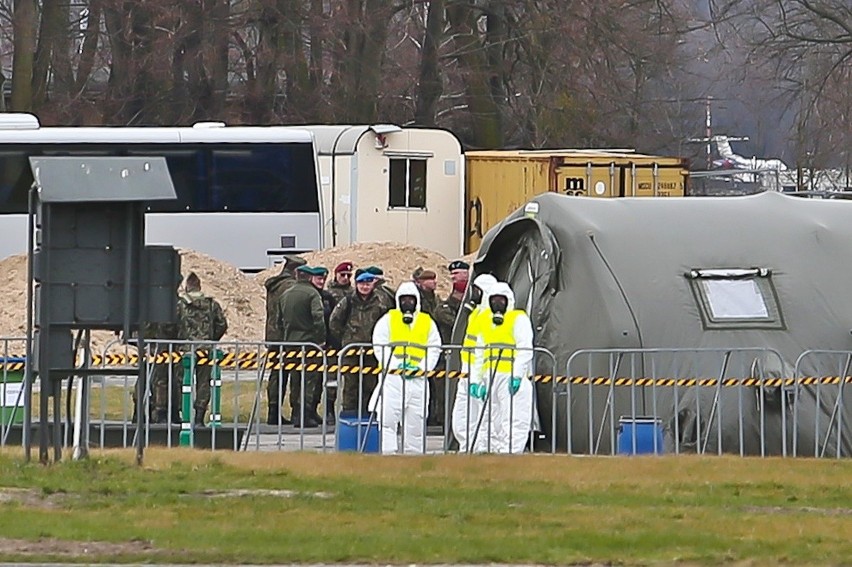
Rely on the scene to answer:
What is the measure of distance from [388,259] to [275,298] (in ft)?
31.8

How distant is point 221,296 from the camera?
95.7 ft

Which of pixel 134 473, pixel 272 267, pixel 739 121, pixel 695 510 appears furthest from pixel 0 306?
pixel 739 121

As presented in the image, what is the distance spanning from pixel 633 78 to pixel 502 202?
13.0 meters

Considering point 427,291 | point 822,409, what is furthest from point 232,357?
point 822,409

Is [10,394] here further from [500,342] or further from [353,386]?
[500,342]

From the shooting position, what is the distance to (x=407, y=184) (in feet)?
114

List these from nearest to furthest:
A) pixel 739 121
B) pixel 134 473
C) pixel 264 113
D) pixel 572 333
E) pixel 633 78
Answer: pixel 134 473
pixel 572 333
pixel 264 113
pixel 633 78
pixel 739 121

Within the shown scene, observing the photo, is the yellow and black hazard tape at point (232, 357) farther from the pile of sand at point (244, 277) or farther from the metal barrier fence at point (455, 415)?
the pile of sand at point (244, 277)

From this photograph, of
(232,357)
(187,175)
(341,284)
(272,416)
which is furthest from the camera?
(187,175)

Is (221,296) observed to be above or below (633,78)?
below

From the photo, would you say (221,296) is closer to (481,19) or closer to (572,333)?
(572,333)

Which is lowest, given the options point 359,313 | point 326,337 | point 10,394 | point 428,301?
point 10,394

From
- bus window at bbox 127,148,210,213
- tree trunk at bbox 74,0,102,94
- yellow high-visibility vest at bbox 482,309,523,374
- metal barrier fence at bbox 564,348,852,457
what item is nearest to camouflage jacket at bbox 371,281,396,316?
yellow high-visibility vest at bbox 482,309,523,374

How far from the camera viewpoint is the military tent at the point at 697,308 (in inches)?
622
